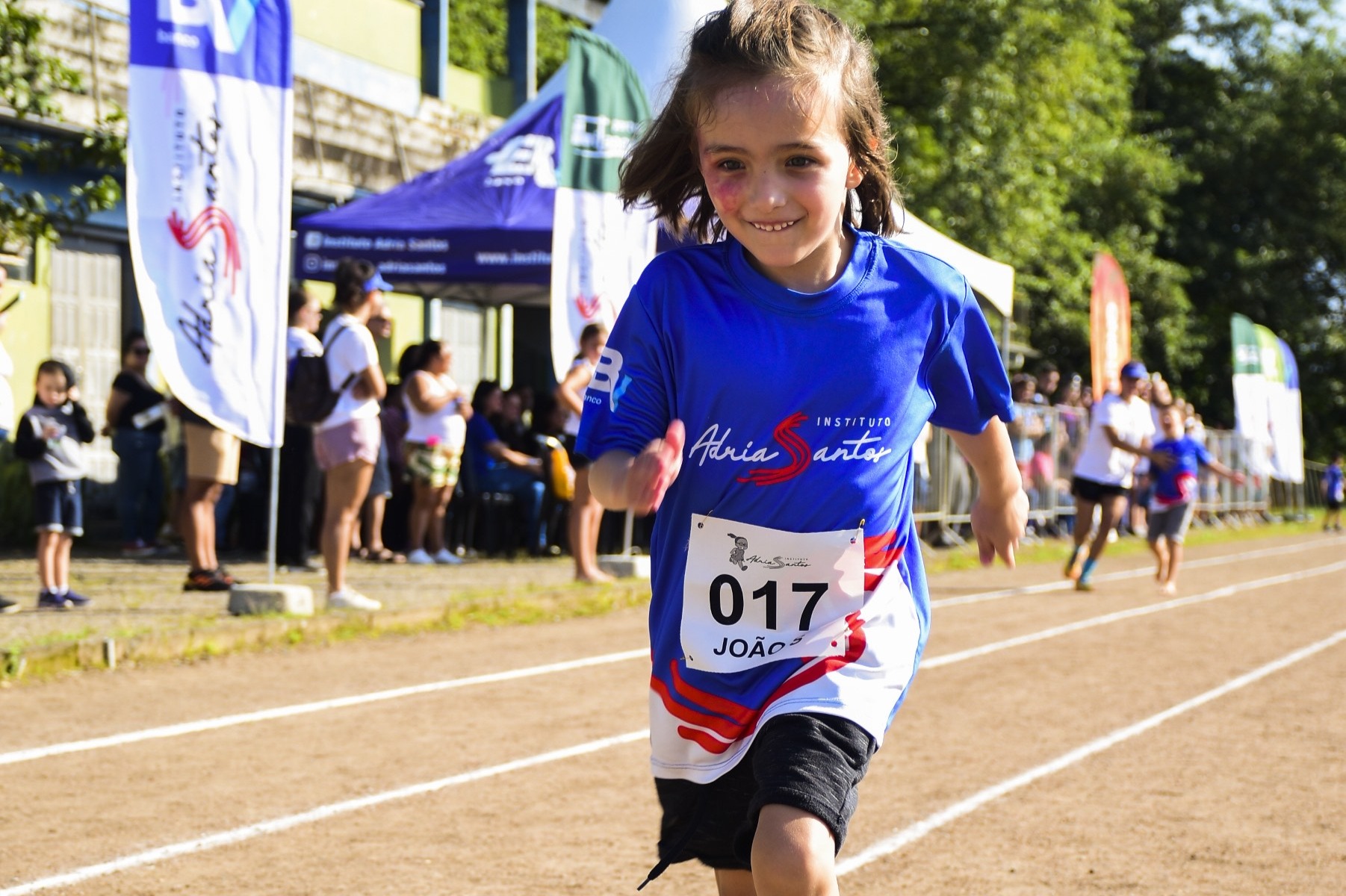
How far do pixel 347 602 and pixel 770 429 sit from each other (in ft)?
25.4

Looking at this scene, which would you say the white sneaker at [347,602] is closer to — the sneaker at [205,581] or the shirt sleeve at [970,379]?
the sneaker at [205,581]

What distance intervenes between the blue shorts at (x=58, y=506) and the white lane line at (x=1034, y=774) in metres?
5.89

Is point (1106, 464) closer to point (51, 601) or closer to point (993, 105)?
point (51, 601)

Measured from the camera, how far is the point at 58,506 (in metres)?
9.70

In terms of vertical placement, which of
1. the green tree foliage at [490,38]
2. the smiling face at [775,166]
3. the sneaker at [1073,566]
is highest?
the green tree foliage at [490,38]

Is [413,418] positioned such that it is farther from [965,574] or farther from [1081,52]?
[1081,52]

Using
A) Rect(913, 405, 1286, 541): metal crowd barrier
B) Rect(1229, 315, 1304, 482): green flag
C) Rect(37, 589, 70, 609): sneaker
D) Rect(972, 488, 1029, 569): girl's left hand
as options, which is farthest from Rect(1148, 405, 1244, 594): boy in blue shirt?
Rect(1229, 315, 1304, 482): green flag

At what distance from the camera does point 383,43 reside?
75.3 ft

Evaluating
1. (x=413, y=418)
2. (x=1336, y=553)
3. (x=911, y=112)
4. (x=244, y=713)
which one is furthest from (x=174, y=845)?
(x=911, y=112)

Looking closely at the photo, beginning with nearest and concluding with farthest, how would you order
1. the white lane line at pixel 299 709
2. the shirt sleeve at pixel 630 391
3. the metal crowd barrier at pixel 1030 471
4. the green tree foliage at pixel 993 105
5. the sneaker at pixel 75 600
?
the shirt sleeve at pixel 630 391 < the white lane line at pixel 299 709 < the sneaker at pixel 75 600 < the metal crowd barrier at pixel 1030 471 < the green tree foliage at pixel 993 105

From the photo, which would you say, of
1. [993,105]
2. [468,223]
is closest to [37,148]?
[468,223]

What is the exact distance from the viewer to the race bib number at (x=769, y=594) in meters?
2.96

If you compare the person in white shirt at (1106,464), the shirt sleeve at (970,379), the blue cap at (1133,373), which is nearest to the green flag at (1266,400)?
the blue cap at (1133,373)

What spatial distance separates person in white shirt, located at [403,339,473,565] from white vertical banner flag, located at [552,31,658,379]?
1244mm
